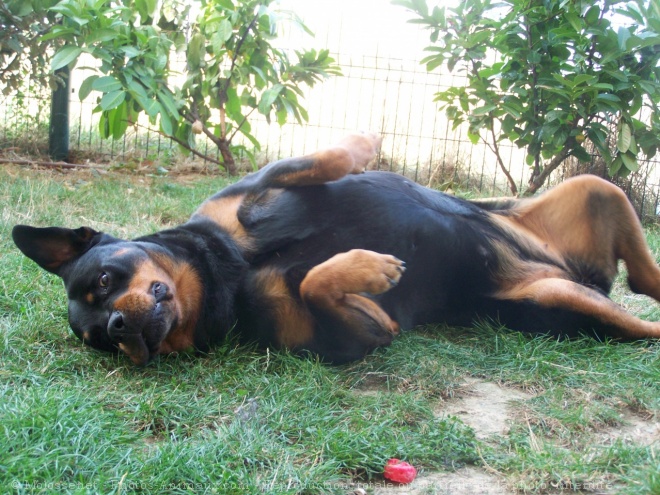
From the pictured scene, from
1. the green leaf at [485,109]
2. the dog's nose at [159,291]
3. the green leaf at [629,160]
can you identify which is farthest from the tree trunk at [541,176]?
the dog's nose at [159,291]

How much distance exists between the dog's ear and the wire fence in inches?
186

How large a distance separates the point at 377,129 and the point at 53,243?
6718 millimetres

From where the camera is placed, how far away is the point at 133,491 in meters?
2.14

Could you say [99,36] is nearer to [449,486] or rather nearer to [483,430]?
[483,430]

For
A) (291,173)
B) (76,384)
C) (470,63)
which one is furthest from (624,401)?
(470,63)

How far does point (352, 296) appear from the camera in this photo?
331 cm

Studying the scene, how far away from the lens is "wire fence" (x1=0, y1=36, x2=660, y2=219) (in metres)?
8.17

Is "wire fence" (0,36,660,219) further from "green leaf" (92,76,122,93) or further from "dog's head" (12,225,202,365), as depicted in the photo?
"dog's head" (12,225,202,365)

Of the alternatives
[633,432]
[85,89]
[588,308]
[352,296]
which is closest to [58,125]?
[85,89]

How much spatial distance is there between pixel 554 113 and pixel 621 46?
787 mm

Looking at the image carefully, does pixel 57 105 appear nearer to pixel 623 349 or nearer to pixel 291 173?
pixel 291 173

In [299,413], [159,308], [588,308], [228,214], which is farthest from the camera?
[228,214]

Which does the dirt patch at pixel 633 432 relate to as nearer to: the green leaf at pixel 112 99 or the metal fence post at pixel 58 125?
the green leaf at pixel 112 99

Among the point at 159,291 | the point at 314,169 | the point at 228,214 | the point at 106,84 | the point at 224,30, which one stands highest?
the point at 224,30
